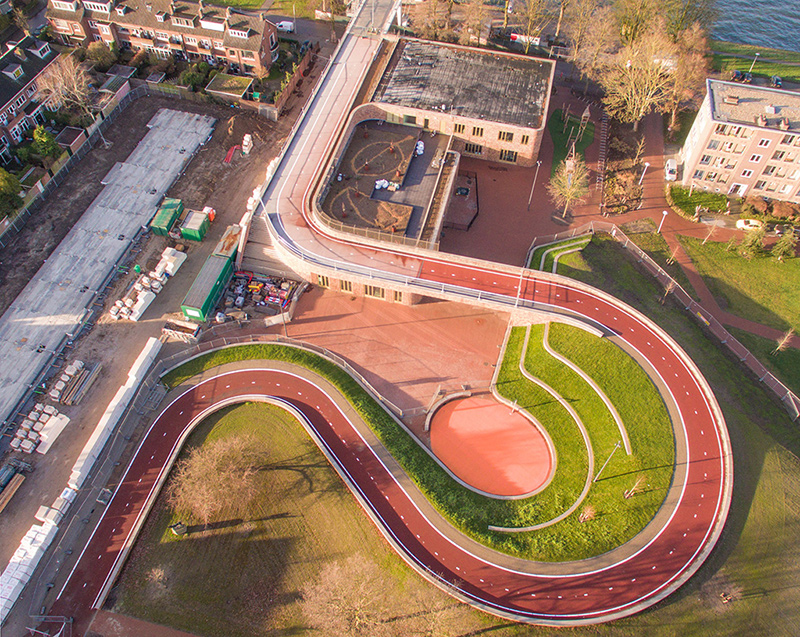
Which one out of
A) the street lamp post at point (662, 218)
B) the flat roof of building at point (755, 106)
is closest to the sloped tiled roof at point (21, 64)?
the street lamp post at point (662, 218)

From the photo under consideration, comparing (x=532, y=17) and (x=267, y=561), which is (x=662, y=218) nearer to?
(x=532, y=17)

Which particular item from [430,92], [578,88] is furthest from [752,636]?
[578,88]

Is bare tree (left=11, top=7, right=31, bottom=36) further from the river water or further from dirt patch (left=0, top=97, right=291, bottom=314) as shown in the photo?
the river water

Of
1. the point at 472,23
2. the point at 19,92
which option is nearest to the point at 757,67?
the point at 472,23

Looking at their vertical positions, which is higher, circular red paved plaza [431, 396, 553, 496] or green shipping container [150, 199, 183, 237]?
green shipping container [150, 199, 183, 237]

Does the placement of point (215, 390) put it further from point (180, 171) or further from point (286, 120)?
point (286, 120)

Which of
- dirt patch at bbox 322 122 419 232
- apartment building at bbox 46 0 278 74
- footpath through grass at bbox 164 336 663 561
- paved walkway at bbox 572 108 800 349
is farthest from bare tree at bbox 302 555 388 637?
apartment building at bbox 46 0 278 74
